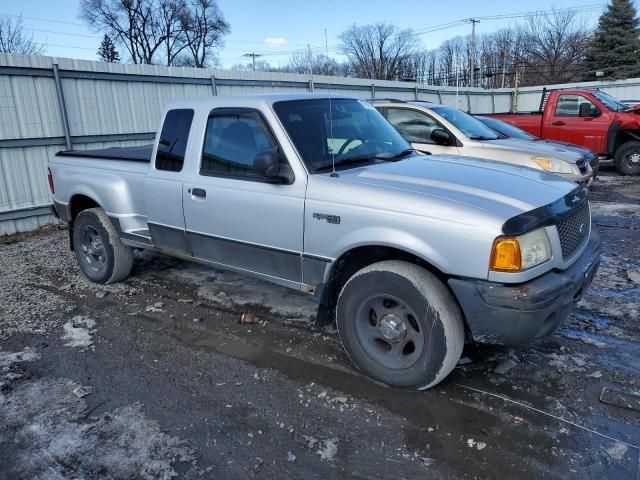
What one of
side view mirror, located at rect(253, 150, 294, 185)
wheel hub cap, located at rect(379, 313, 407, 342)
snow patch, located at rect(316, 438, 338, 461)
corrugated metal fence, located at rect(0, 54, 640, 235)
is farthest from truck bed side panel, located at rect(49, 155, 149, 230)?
corrugated metal fence, located at rect(0, 54, 640, 235)

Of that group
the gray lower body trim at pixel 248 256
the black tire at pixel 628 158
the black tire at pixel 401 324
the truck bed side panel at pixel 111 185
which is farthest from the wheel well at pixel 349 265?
the black tire at pixel 628 158

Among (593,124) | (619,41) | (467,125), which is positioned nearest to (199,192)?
(467,125)

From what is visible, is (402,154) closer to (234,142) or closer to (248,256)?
(234,142)

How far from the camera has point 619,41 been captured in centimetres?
4497

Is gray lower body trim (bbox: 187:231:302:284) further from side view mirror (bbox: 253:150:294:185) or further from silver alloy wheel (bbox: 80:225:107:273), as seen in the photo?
silver alloy wheel (bbox: 80:225:107:273)

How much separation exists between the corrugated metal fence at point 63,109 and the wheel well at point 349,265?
720 centimetres

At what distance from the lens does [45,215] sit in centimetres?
891

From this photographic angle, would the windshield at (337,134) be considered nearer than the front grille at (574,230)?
No

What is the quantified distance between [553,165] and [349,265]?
547 cm

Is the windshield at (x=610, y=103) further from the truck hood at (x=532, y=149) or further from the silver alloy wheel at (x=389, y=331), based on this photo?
the silver alloy wheel at (x=389, y=331)

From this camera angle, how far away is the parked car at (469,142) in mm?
7609

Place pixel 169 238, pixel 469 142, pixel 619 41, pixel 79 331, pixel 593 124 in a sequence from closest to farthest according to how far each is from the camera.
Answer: pixel 79 331
pixel 169 238
pixel 469 142
pixel 593 124
pixel 619 41

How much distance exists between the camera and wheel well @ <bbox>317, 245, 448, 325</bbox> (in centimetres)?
331

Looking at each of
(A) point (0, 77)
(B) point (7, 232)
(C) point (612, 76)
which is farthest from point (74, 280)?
(C) point (612, 76)
